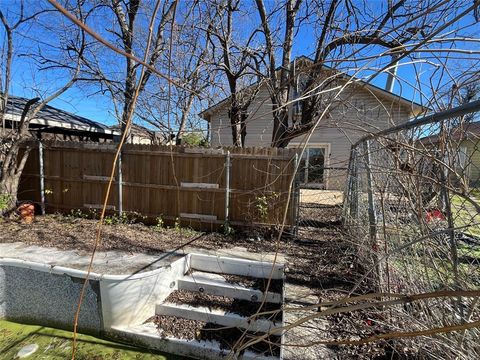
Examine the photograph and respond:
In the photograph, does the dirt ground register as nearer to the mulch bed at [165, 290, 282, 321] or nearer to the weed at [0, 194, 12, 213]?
the weed at [0, 194, 12, 213]

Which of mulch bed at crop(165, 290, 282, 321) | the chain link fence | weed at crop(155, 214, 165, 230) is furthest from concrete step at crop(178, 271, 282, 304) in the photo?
weed at crop(155, 214, 165, 230)

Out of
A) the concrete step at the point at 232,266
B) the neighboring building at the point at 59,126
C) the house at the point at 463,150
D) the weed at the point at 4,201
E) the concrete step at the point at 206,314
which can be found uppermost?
the neighboring building at the point at 59,126

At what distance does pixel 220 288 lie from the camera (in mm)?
3908

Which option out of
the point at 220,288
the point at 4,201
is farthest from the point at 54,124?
the point at 220,288

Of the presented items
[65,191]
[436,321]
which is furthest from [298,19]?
[65,191]

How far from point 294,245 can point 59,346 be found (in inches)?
148

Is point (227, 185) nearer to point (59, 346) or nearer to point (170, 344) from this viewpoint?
point (170, 344)

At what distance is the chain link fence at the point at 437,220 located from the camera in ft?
4.47

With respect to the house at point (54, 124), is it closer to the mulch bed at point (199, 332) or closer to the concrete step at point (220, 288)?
the concrete step at point (220, 288)

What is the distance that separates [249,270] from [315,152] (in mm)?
9348

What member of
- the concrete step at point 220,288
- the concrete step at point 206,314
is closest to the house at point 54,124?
the concrete step at point 220,288

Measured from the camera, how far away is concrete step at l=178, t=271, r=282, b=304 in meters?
3.72

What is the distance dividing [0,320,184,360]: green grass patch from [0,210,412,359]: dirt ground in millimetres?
1299

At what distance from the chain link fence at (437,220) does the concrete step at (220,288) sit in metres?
1.68
